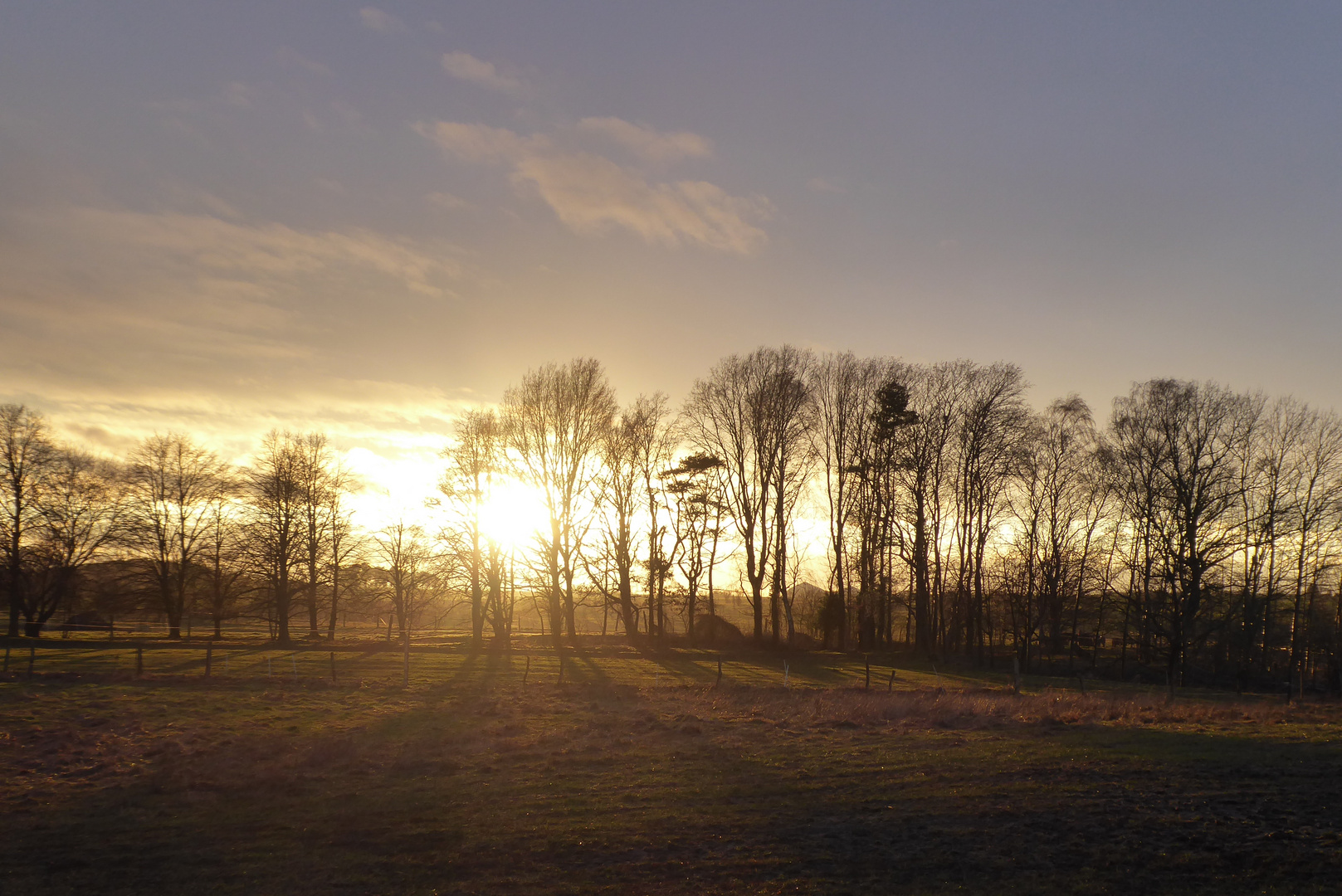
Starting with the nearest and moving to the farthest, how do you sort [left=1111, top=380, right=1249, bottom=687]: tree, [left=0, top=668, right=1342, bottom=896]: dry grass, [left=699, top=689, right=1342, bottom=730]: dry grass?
[left=0, top=668, right=1342, bottom=896]: dry grass < [left=699, top=689, right=1342, bottom=730]: dry grass < [left=1111, top=380, right=1249, bottom=687]: tree

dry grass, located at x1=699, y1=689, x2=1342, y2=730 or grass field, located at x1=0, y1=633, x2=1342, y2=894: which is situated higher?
grass field, located at x1=0, y1=633, x2=1342, y2=894

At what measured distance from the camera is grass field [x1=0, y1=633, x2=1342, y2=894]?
1022cm

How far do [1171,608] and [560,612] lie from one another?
121 feet

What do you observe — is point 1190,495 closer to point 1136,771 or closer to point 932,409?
point 932,409

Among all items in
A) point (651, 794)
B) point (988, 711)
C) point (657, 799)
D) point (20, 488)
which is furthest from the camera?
point (20, 488)

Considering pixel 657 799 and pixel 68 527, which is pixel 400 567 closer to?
pixel 68 527

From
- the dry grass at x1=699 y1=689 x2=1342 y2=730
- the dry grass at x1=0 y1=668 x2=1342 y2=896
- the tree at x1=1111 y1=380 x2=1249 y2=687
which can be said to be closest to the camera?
the dry grass at x1=0 y1=668 x2=1342 y2=896

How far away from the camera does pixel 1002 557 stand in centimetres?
5141

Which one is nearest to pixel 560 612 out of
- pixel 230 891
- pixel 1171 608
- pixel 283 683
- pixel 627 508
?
pixel 627 508

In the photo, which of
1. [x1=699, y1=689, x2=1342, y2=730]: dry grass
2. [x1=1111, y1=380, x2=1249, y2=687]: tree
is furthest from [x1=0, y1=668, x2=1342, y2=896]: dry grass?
[x1=1111, y1=380, x2=1249, y2=687]: tree

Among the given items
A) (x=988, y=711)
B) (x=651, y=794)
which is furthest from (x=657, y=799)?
(x=988, y=711)

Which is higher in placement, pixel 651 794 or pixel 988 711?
pixel 651 794

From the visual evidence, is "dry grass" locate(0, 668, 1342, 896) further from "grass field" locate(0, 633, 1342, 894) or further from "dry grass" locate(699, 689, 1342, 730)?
"dry grass" locate(699, 689, 1342, 730)

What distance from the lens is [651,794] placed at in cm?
1412
